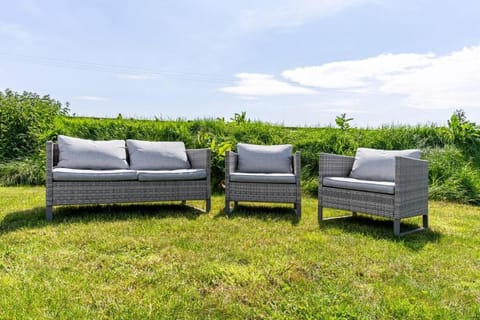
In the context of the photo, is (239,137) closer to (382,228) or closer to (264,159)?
(264,159)

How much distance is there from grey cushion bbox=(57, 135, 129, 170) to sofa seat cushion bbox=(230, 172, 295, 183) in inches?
51.2

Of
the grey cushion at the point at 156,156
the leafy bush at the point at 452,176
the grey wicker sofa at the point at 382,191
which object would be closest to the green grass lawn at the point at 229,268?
the grey wicker sofa at the point at 382,191

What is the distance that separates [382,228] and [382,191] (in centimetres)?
43

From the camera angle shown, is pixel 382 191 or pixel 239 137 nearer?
pixel 382 191

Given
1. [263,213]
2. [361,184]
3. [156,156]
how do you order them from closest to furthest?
[361,184] < [263,213] < [156,156]

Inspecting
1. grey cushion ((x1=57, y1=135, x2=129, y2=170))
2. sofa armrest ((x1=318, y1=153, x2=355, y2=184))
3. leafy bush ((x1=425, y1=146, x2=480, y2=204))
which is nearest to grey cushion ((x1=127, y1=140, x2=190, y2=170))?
grey cushion ((x1=57, y1=135, x2=129, y2=170))

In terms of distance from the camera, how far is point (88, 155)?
3881 millimetres

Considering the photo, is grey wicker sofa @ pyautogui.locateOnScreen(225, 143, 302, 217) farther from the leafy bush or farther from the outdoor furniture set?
the leafy bush

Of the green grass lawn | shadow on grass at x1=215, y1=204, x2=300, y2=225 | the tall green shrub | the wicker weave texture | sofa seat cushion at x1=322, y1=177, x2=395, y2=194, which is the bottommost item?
the green grass lawn

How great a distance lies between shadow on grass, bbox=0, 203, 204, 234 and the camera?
330 cm

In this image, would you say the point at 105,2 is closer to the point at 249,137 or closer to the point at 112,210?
the point at 249,137

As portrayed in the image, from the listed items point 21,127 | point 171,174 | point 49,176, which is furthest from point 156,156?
point 21,127

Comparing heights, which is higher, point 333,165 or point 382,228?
point 333,165

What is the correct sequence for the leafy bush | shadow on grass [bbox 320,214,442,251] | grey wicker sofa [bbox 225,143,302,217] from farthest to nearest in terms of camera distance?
the leafy bush, grey wicker sofa [bbox 225,143,302,217], shadow on grass [bbox 320,214,442,251]
